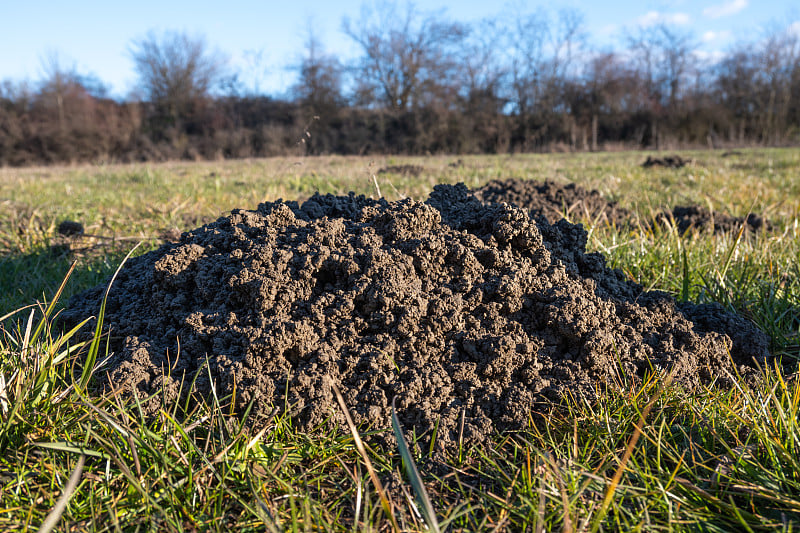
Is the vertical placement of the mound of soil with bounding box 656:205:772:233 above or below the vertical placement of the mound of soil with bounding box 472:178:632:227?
below

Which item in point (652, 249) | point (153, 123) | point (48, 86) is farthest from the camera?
point (153, 123)

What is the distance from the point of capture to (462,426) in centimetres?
156

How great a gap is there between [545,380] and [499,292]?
37 centimetres

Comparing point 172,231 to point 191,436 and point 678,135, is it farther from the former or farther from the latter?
point 678,135

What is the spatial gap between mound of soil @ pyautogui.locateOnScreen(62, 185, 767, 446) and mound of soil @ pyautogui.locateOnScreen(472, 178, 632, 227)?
229 centimetres

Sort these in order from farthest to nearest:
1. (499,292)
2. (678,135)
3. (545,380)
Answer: (678,135) < (499,292) < (545,380)

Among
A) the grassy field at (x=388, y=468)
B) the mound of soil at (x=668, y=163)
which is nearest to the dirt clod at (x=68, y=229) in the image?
the grassy field at (x=388, y=468)

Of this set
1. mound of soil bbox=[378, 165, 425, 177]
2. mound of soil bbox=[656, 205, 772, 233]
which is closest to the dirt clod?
mound of soil bbox=[656, 205, 772, 233]

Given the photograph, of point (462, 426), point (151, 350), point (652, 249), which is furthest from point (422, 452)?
point (652, 249)

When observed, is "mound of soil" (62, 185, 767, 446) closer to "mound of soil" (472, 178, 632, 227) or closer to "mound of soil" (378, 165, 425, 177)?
"mound of soil" (472, 178, 632, 227)

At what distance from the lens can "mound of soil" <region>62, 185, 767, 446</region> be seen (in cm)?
164

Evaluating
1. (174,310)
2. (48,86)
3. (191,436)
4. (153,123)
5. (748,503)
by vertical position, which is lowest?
(748,503)

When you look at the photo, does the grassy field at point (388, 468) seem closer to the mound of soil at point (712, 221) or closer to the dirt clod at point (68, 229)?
the mound of soil at point (712, 221)

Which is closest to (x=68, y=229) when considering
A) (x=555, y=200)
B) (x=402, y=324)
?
(x=402, y=324)
